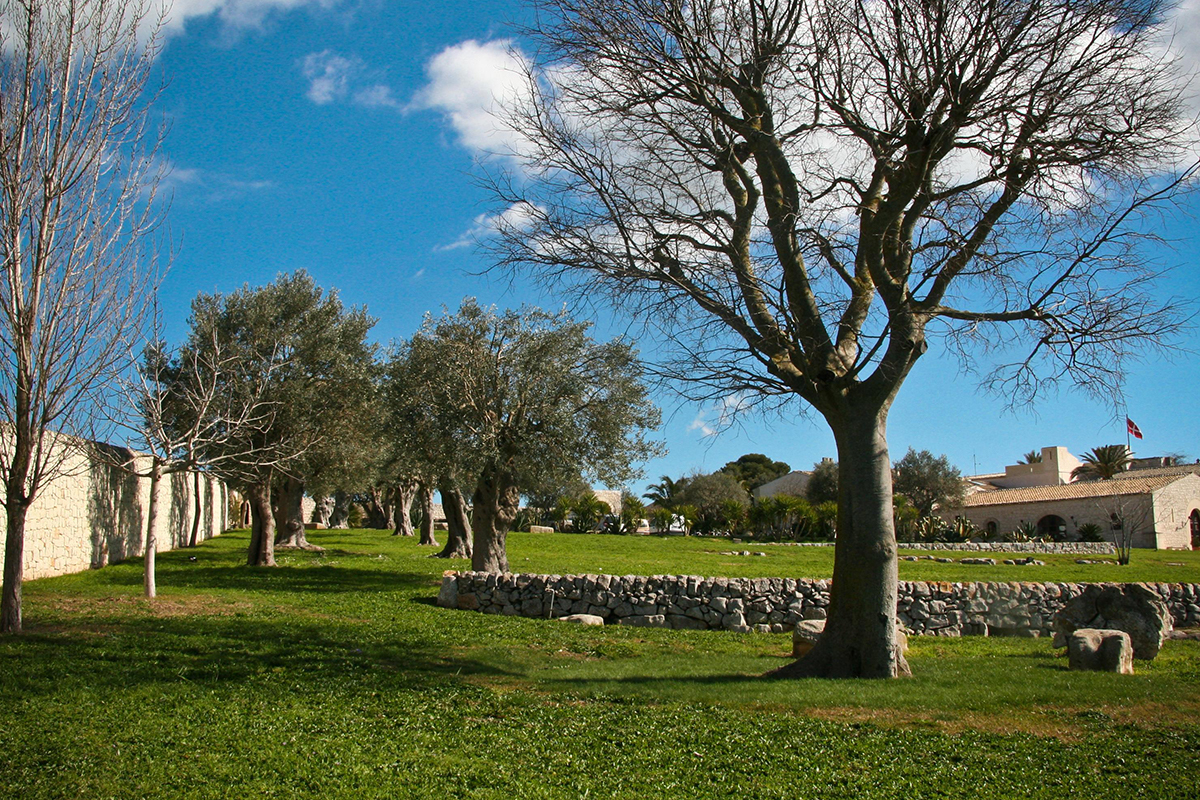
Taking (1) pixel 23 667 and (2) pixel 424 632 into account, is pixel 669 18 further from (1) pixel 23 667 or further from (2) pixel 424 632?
(1) pixel 23 667

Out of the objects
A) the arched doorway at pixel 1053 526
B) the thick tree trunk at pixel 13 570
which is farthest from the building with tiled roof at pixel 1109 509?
the thick tree trunk at pixel 13 570

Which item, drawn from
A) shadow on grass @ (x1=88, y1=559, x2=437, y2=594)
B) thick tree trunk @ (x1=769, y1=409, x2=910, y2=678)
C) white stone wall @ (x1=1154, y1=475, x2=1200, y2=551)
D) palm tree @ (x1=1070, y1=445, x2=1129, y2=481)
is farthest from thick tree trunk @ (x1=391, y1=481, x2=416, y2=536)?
palm tree @ (x1=1070, y1=445, x2=1129, y2=481)

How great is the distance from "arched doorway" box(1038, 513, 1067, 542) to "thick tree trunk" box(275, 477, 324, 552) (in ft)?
149

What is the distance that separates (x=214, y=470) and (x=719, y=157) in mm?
12350

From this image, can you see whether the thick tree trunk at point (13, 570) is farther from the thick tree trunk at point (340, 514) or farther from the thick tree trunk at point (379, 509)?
the thick tree trunk at point (340, 514)

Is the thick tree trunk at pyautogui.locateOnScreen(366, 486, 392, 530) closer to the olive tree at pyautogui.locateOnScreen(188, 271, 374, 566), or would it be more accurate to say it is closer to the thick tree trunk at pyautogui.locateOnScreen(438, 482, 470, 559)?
the thick tree trunk at pyautogui.locateOnScreen(438, 482, 470, 559)

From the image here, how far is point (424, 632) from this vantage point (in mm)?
A: 11883

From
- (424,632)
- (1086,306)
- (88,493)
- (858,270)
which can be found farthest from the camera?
(88,493)

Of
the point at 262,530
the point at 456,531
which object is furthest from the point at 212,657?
the point at 456,531

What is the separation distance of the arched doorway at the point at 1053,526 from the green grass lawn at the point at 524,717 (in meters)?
43.3

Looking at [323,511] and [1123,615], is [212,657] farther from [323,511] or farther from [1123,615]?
[323,511]

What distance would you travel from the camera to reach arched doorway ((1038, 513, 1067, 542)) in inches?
2002

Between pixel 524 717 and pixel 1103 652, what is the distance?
739 cm

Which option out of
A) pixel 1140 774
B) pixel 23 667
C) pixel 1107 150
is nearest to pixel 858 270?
pixel 1107 150
